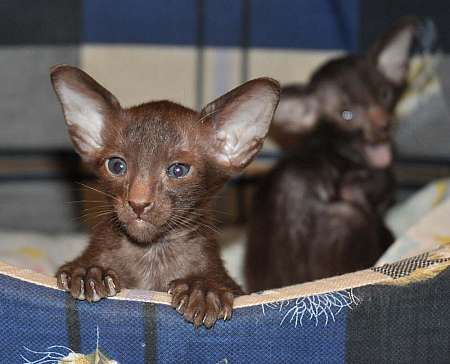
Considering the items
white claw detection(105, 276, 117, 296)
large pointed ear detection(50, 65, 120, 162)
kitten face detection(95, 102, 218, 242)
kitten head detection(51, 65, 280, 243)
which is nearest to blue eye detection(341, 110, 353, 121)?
kitten head detection(51, 65, 280, 243)

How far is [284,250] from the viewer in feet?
10.6

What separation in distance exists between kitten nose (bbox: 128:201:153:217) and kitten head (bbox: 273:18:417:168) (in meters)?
1.56

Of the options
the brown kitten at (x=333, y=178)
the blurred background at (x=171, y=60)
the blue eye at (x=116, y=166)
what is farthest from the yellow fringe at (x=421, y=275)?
the blurred background at (x=171, y=60)

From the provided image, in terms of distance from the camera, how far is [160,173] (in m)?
2.13

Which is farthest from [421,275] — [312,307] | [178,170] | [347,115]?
[347,115]

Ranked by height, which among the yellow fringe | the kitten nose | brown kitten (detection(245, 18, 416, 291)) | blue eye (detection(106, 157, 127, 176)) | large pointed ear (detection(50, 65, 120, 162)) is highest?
large pointed ear (detection(50, 65, 120, 162))

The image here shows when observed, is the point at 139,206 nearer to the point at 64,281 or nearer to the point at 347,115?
the point at 64,281

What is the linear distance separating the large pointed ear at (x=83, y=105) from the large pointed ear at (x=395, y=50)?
1568mm

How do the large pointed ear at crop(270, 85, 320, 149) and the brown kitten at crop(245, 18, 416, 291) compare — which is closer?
the brown kitten at crop(245, 18, 416, 291)

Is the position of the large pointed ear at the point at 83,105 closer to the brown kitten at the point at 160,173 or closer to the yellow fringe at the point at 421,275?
the brown kitten at the point at 160,173

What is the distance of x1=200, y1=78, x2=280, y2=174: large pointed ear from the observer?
226cm

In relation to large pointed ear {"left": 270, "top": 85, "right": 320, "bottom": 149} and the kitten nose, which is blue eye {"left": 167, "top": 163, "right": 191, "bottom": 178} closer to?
the kitten nose

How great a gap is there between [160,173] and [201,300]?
37cm

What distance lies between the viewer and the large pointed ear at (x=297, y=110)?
11.7ft
